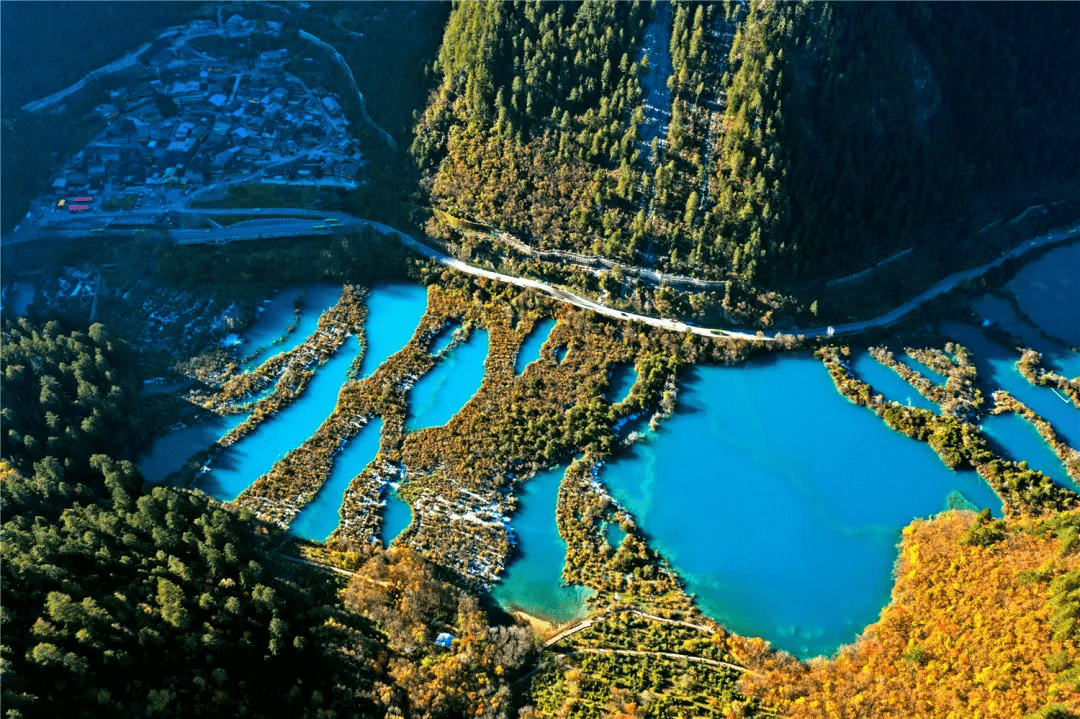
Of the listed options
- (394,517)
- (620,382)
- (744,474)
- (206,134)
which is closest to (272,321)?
(394,517)

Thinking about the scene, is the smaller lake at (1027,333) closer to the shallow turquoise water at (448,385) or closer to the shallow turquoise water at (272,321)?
the shallow turquoise water at (448,385)

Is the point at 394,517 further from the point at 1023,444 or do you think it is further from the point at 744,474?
the point at 1023,444

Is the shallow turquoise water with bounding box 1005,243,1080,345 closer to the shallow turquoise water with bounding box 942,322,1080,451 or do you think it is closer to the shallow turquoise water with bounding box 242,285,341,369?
the shallow turquoise water with bounding box 942,322,1080,451

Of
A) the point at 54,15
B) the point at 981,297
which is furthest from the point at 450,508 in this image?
the point at 54,15

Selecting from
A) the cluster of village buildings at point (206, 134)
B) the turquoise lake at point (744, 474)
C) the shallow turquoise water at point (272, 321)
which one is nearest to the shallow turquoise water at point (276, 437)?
the turquoise lake at point (744, 474)

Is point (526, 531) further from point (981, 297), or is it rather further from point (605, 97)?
point (981, 297)

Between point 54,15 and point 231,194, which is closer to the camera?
point 231,194
